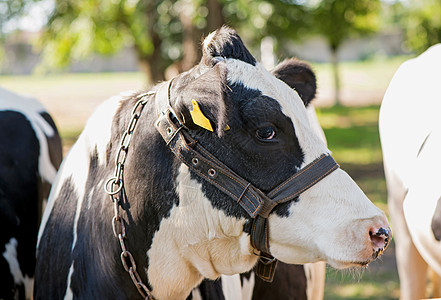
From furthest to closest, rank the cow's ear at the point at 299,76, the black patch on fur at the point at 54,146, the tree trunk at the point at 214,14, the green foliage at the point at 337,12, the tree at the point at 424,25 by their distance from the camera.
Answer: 1. the tree at the point at 424,25
2. the green foliage at the point at 337,12
3. the tree trunk at the point at 214,14
4. the black patch on fur at the point at 54,146
5. the cow's ear at the point at 299,76

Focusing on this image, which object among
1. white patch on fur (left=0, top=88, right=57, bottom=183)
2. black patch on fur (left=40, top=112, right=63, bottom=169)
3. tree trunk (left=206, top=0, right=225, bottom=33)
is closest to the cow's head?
white patch on fur (left=0, top=88, right=57, bottom=183)

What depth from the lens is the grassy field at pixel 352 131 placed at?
17.8 feet

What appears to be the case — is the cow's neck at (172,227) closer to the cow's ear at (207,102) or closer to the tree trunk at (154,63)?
the cow's ear at (207,102)

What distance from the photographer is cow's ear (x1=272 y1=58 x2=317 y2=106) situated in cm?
228

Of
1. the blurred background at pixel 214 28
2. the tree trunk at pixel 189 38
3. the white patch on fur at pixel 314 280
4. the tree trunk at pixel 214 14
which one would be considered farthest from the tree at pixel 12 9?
the white patch on fur at pixel 314 280

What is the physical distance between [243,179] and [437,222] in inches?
66.1

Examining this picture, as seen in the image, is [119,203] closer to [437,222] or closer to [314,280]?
[314,280]

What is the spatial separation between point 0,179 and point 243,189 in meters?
1.66


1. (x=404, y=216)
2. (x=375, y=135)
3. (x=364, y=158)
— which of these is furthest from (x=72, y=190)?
(x=375, y=135)

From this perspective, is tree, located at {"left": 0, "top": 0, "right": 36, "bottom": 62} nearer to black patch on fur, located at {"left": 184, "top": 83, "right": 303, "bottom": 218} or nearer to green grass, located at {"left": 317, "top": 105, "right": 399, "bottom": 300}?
green grass, located at {"left": 317, "top": 105, "right": 399, "bottom": 300}

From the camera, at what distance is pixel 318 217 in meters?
1.83

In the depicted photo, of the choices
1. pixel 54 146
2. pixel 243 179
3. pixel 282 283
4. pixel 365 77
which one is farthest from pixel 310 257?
pixel 365 77

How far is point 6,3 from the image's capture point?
38.2 feet

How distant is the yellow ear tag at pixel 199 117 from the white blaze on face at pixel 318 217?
0.53ft
